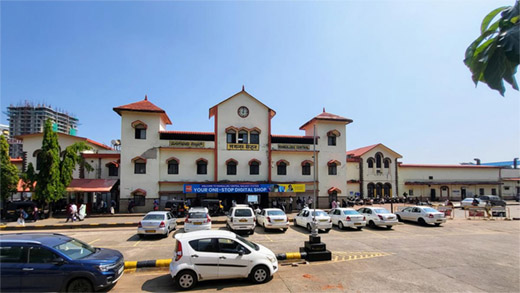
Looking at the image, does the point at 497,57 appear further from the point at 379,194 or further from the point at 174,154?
the point at 379,194

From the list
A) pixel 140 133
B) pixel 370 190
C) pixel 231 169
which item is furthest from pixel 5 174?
pixel 370 190

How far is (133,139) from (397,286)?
26.0m

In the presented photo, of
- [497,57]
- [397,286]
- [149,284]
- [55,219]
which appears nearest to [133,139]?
[55,219]

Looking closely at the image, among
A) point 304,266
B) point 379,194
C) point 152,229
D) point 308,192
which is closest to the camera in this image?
point 304,266

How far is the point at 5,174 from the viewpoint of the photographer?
24062mm

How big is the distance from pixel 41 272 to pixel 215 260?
4.41m

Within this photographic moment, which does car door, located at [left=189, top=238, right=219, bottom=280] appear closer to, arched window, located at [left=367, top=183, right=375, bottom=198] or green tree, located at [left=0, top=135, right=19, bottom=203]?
green tree, located at [left=0, top=135, right=19, bottom=203]

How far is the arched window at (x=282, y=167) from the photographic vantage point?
29.1 meters

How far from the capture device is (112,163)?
2809 centimetres

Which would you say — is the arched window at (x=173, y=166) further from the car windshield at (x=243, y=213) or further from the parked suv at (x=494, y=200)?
the parked suv at (x=494, y=200)

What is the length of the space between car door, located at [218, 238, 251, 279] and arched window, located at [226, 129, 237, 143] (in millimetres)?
20593

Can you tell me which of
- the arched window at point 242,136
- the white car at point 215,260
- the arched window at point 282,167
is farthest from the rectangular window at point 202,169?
the white car at point 215,260

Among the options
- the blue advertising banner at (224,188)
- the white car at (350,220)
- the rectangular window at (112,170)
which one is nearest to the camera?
the white car at (350,220)

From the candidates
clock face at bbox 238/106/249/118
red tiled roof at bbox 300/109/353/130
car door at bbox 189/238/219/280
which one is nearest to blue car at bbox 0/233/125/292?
car door at bbox 189/238/219/280
